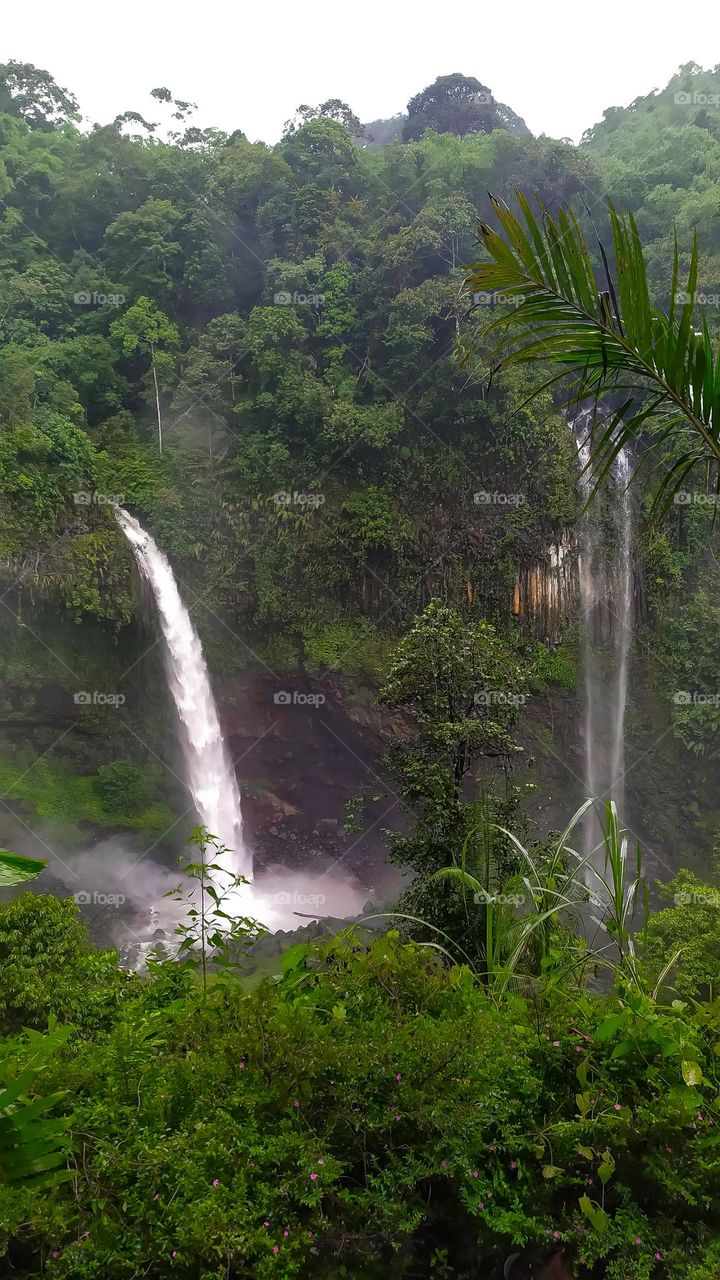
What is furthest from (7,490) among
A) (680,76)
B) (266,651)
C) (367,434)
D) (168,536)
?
(680,76)

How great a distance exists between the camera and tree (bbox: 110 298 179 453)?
40.2ft

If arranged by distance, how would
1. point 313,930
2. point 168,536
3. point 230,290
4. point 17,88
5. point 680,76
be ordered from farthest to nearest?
point 680,76 → point 17,88 → point 230,290 → point 168,536 → point 313,930

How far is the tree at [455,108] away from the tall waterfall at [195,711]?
40.8 feet

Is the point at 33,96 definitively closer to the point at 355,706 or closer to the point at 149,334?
the point at 149,334

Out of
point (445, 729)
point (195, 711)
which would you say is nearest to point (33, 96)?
point (195, 711)

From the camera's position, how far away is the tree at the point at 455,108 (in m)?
16.7

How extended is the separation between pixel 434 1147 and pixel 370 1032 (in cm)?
23

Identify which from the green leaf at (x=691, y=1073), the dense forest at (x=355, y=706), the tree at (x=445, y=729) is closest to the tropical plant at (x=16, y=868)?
the dense forest at (x=355, y=706)

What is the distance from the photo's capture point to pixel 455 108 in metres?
16.6

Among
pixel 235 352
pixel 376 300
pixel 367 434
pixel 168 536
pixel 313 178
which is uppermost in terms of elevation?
pixel 313 178

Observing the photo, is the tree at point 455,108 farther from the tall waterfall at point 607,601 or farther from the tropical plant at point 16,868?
the tropical plant at point 16,868

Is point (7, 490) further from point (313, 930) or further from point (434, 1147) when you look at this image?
point (434, 1147)

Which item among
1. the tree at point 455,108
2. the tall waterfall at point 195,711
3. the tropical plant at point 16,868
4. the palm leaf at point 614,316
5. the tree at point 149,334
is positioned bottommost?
the tall waterfall at point 195,711

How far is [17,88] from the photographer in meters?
15.8
